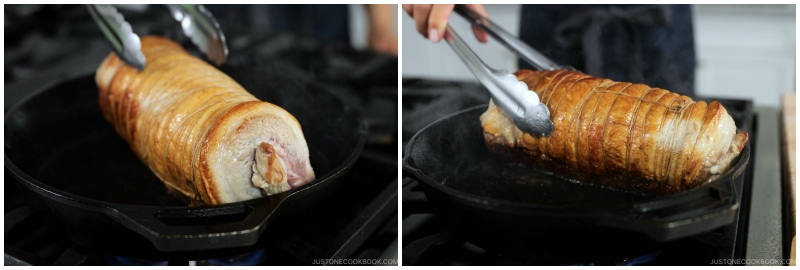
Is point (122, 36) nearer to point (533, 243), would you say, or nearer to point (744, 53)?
point (533, 243)

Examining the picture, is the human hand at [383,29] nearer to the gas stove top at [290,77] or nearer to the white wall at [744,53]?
the gas stove top at [290,77]

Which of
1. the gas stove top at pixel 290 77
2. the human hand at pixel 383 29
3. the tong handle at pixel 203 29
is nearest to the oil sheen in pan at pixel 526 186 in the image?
the gas stove top at pixel 290 77

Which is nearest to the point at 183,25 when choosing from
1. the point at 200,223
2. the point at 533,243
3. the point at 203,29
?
the point at 203,29

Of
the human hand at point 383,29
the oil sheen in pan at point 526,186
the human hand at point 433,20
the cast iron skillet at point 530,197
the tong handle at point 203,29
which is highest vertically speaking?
the human hand at point 433,20

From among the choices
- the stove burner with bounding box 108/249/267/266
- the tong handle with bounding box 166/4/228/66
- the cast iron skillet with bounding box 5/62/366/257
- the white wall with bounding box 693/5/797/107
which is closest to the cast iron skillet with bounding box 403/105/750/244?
the cast iron skillet with bounding box 5/62/366/257

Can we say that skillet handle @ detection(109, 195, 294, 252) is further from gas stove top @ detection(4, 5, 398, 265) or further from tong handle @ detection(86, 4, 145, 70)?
tong handle @ detection(86, 4, 145, 70)
